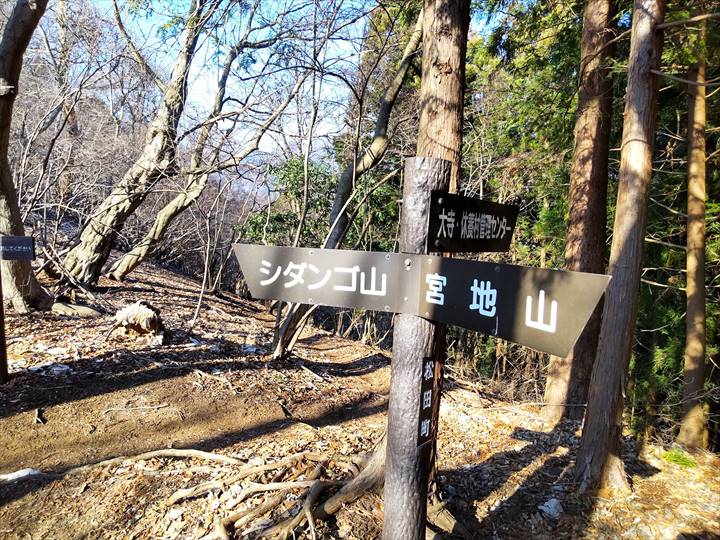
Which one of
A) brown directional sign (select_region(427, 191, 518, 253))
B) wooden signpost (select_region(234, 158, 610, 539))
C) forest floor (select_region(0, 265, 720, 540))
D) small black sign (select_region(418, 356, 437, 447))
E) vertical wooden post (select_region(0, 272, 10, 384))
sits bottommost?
forest floor (select_region(0, 265, 720, 540))

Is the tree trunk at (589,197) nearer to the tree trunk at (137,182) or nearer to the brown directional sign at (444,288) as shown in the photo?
the brown directional sign at (444,288)

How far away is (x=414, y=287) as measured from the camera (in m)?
1.70

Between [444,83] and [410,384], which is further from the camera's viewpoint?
[444,83]

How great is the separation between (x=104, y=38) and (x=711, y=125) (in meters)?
9.14

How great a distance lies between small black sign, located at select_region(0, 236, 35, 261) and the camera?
14.0 ft

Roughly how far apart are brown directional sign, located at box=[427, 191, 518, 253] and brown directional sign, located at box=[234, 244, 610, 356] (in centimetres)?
17

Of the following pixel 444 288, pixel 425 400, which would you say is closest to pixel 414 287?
pixel 444 288

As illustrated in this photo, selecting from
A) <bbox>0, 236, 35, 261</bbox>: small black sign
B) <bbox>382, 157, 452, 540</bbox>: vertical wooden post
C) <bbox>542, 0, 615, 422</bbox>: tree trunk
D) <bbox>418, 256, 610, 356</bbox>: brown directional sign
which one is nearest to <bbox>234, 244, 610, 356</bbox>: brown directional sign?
<bbox>418, 256, 610, 356</bbox>: brown directional sign

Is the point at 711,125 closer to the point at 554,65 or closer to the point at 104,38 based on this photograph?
the point at 554,65

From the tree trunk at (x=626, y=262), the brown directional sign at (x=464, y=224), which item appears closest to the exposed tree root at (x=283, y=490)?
the tree trunk at (x=626, y=262)

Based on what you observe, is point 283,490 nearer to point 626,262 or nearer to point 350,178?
point 626,262

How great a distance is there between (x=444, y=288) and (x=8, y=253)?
15.0 feet

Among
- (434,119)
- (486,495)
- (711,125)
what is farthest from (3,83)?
(711,125)

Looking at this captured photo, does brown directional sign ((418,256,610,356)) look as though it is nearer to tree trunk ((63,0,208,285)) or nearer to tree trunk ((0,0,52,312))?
tree trunk ((0,0,52,312))
